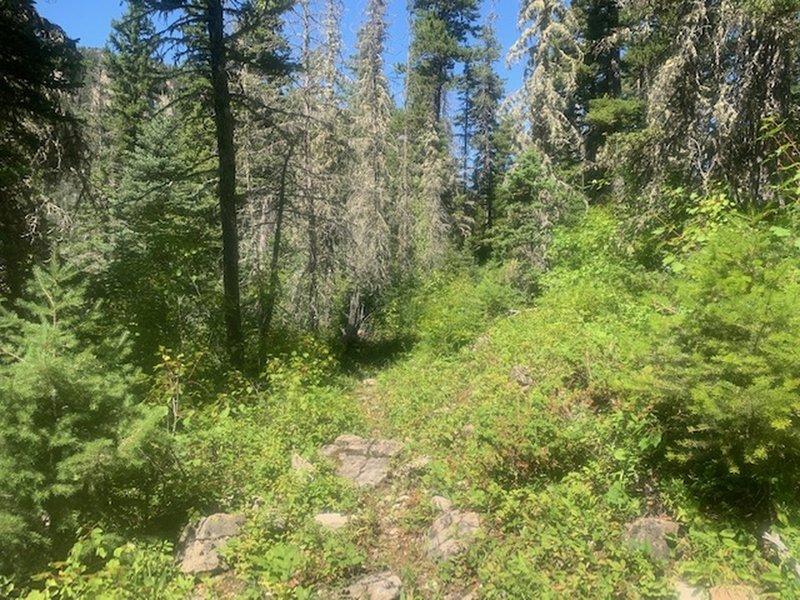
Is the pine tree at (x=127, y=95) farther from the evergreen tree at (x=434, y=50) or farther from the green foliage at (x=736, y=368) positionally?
the green foliage at (x=736, y=368)

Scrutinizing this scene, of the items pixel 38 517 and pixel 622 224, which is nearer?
pixel 38 517

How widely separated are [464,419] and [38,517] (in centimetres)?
515

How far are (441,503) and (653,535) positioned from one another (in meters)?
2.28

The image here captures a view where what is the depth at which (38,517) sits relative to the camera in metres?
4.67

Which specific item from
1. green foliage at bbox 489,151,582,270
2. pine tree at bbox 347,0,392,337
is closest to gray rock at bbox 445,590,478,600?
green foliage at bbox 489,151,582,270

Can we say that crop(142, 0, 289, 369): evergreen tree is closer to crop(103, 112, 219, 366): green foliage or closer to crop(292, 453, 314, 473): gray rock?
crop(103, 112, 219, 366): green foliage

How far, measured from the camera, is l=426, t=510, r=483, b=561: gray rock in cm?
513

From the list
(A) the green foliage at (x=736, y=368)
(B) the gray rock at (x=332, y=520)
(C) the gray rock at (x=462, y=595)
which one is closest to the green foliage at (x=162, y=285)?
(B) the gray rock at (x=332, y=520)

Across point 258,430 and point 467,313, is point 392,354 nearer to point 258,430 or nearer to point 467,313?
point 467,313

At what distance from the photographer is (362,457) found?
743cm

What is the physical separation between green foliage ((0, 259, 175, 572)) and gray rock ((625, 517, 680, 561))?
4514mm

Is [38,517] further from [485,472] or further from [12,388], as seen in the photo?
[485,472]

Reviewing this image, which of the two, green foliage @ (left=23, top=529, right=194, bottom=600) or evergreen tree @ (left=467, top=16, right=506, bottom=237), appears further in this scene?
evergreen tree @ (left=467, top=16, right=506, bottom=237)

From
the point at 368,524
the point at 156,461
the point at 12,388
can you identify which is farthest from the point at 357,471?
the point at 12,388
